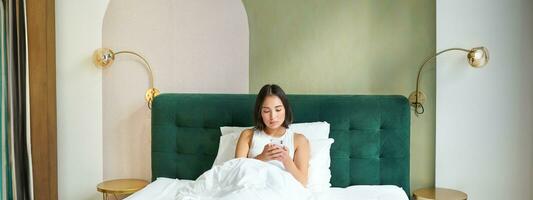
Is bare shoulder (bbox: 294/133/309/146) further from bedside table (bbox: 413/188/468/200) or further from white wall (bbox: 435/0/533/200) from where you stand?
white wall (bbox: 435/0/533/200)

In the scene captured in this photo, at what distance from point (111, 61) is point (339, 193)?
6.20 ft

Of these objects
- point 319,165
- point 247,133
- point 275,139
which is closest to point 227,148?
point 247,133

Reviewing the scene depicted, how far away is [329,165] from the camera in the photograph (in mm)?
2990

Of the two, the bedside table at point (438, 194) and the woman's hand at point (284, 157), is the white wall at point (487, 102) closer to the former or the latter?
the bedside table at point (438, 194)

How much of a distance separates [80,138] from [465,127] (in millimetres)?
2704

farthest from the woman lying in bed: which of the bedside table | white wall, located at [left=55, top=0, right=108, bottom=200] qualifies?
white wall, located at [left=55, top=0, right=108, bottom=200]

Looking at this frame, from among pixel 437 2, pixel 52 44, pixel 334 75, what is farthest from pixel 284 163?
pixel 52 44

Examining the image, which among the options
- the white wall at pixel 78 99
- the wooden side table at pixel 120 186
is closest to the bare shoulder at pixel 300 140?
the wooden side table at pixel 120 186

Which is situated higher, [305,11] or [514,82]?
[305,11]

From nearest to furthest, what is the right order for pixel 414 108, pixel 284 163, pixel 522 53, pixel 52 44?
pixel 284 163 < pixel 522 53 < pixel 414 108 < pixel 52 44

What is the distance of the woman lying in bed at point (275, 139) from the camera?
2.69 meters

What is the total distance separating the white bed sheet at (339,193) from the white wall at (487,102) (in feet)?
1.73

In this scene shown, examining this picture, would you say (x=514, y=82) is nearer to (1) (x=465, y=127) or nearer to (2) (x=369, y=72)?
(1) (x=465, y=127)

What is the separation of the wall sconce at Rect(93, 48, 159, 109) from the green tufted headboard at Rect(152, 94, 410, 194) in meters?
0.21
